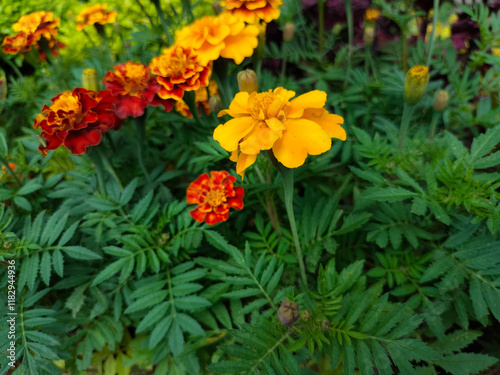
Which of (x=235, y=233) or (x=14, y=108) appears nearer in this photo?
(x=235, y=233)

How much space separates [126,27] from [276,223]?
4.74ft

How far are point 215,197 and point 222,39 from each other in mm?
369

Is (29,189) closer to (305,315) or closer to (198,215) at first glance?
(198,215)

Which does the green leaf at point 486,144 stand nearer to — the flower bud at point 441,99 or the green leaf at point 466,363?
the flower bud at point 441,99

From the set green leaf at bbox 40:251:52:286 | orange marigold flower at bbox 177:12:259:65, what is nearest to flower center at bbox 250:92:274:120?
orange marigold flower at bbox 177:12:259:65

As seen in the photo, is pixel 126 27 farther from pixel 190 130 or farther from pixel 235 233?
pixel 235 233

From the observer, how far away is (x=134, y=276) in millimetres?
1000

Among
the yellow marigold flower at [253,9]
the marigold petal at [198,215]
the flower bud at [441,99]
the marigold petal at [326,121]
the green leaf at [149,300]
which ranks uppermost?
the yellow marigold flower at [253,9]

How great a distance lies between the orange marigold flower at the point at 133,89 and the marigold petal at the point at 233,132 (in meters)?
0.33

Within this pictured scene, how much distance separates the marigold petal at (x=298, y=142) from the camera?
0.57 meters

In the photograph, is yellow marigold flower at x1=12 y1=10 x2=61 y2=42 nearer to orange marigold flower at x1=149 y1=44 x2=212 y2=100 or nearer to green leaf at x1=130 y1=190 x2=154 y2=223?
orange marigold flower at x1=149 y1=44 x2=212 y2=100

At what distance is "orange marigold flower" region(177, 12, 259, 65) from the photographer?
838 millimetres

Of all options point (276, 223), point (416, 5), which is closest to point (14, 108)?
point (276, 223)

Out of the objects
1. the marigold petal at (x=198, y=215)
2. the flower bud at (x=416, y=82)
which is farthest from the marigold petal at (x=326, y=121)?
the marigold petal at (x=198, y=215)
